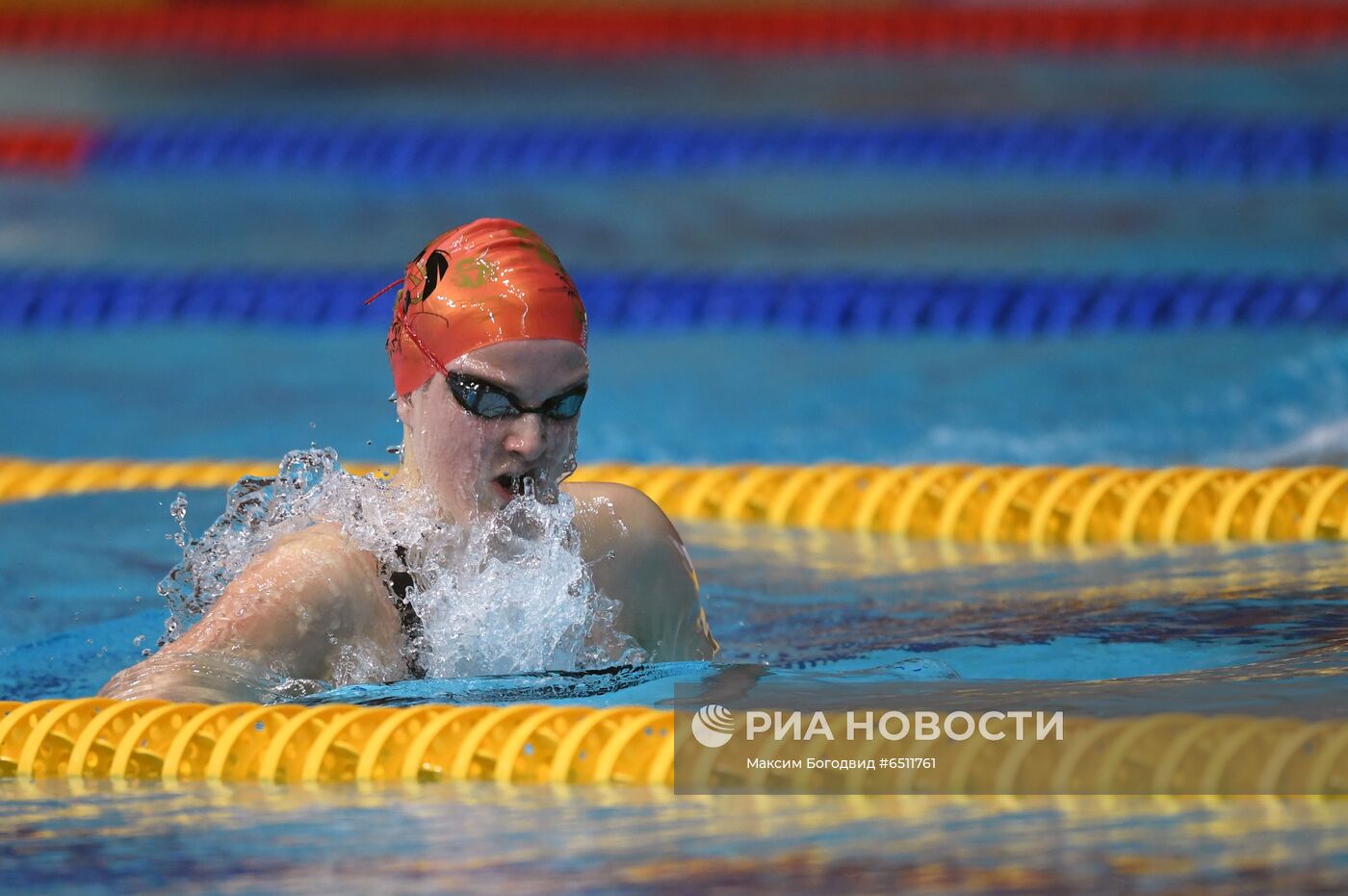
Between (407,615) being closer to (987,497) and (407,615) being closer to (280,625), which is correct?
(280,625)

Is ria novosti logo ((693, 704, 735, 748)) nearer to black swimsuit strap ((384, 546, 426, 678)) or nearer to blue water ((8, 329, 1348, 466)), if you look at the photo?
black swimsuit strap ((384, 546, 426, 678))

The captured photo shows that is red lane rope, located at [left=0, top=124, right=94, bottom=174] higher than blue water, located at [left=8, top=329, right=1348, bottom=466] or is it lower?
higher

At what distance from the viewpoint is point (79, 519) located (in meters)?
3.95

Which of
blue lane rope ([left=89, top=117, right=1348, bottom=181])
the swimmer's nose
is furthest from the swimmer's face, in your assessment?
blue lane rope ([left=89, top=117, right=1348, bottom=181])

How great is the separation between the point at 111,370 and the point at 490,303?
3.57 metres

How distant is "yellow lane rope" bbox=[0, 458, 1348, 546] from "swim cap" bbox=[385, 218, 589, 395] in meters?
1.17

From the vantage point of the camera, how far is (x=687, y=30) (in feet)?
30.6

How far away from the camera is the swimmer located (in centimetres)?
240

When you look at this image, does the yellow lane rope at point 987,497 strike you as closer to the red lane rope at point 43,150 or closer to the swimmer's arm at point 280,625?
the swimmer's arm at point 280,625

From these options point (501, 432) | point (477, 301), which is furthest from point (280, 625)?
point (477, 301)

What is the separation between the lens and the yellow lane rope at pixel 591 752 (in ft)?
7.27

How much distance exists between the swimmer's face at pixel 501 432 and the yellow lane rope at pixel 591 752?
0.27m

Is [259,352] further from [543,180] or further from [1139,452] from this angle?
[1139,452]

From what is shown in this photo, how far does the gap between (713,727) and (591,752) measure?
0.15 metres
